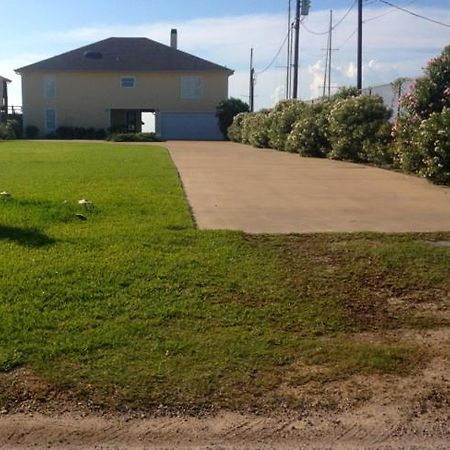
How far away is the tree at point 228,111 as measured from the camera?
5113 cm

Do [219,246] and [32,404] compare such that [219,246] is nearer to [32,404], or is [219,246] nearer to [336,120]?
[32,404]

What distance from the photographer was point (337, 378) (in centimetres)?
452

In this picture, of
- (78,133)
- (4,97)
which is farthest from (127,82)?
(4,97)

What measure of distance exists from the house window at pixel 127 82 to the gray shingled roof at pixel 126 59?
0.72 m

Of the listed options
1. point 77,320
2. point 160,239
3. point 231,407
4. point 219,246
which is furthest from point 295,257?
point 231,407

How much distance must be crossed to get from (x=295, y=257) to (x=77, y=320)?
8.83 ft

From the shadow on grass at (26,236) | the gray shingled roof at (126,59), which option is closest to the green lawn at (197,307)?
the shadow on grass at (26,236)

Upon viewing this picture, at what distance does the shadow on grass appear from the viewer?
24.9 ft

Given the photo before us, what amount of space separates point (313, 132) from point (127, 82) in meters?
31.7

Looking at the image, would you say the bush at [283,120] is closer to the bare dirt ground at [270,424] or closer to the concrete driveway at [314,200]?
the concrete driveway at [314,200]

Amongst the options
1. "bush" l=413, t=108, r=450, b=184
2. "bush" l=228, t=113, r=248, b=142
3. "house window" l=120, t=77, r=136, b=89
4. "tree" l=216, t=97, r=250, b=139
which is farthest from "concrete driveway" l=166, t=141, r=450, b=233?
"house window" l=120, t=77, r=136, b=89

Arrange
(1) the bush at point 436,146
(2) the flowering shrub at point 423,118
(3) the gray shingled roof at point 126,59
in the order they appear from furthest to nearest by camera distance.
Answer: (3) the gray shingled roof at point 126,59 < (2) the flowering shrub at point 423,118 < (1) the bush at point 436,146

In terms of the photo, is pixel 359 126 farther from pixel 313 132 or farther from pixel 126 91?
pixel 126 91

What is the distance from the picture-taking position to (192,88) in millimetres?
52719
